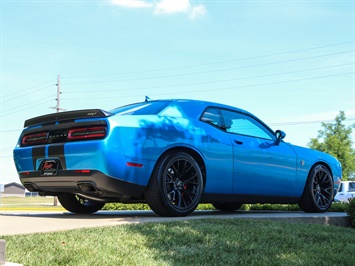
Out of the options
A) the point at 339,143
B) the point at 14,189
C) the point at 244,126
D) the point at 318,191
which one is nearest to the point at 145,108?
the point at 244,126

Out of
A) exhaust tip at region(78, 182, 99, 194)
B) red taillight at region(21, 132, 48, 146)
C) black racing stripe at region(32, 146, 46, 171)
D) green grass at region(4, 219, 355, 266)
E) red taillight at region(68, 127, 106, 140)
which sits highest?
red taillight at region(68, 127, 106, 140)

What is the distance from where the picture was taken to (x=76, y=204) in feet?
26.2

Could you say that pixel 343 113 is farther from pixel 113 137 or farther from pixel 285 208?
pixel 113 137

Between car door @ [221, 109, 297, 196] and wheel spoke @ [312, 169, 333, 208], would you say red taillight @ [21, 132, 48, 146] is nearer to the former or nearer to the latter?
car door @ [221, 109, 297, 196]

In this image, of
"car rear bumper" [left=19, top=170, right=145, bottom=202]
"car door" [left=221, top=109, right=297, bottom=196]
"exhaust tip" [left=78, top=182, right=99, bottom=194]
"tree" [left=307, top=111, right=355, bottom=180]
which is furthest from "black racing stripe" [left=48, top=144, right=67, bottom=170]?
"tree" [left=307, top=111, right=355, bottom=180]

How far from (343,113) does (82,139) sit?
4378 centimetres

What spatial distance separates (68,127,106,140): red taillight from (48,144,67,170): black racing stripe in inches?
6.9

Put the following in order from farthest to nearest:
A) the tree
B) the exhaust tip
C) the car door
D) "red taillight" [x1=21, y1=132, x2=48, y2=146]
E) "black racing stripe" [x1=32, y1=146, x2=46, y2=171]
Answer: the tree → the car door → "red taillight" [x1=21, y1=132, x2=48, y2=146] → "black racing stripe" [x1=32, y1=146, x2=46, y2=171] → the exhaust tip

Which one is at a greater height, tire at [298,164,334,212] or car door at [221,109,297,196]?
car door at [221,109,297,196]

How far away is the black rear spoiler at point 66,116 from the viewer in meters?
6.11

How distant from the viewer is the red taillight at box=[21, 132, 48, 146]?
21.8 ft

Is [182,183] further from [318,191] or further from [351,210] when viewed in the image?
[318,191]

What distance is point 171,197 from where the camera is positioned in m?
6.35

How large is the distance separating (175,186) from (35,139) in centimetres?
202
